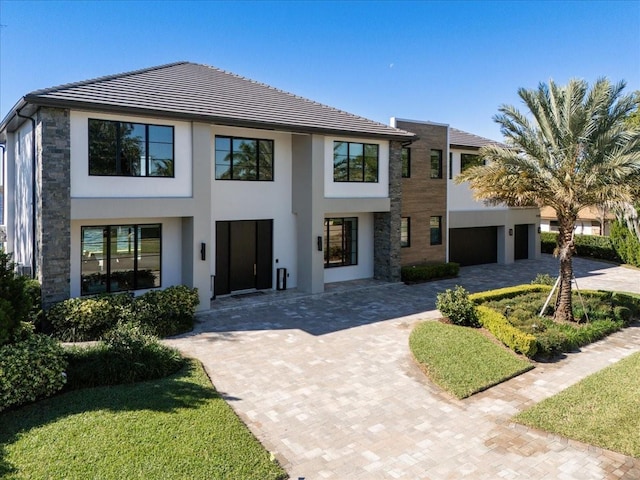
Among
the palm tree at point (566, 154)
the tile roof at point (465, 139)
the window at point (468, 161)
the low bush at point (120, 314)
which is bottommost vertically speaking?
the low bush at point (120, 314)

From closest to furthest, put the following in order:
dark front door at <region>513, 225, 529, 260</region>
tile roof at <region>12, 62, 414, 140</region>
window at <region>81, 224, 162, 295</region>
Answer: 1. tile roof at <region>12, 62, 414, 140</region>
2. window at <region>81, 224, 162, 295</region>
3. dark front door at <region>513, 225, 529, 260</region>

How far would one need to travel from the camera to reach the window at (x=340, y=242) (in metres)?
18.8

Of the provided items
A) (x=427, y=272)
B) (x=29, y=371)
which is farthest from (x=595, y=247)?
(x=29, y=371)

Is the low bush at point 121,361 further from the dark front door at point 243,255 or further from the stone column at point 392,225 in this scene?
the stone column at point 392,225

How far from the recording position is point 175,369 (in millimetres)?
9391

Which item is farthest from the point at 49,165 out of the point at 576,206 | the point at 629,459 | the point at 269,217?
the point at 576,206

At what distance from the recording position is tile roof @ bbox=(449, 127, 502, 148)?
76.6ft

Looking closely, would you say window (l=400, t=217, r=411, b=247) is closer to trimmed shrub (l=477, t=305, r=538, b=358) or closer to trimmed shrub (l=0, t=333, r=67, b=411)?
trimmed shrub (l=477, t=305, r=538, b=358)

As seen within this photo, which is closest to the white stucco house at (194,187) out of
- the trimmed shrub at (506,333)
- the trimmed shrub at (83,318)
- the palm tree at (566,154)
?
Answer: the trimmed shrub at (83,318)

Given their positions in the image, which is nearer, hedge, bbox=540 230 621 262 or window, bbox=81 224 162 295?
window, bbox=81 224 162 295

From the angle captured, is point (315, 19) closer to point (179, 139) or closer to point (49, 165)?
point (179, 139)

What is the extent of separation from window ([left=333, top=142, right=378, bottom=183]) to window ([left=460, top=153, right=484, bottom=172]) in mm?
7155

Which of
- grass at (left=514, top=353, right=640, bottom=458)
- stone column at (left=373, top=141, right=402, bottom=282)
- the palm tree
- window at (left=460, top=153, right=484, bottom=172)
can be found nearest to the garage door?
window at (left=460, top=153, right=484, bottom=172)

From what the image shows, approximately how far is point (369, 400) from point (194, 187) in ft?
28.5
